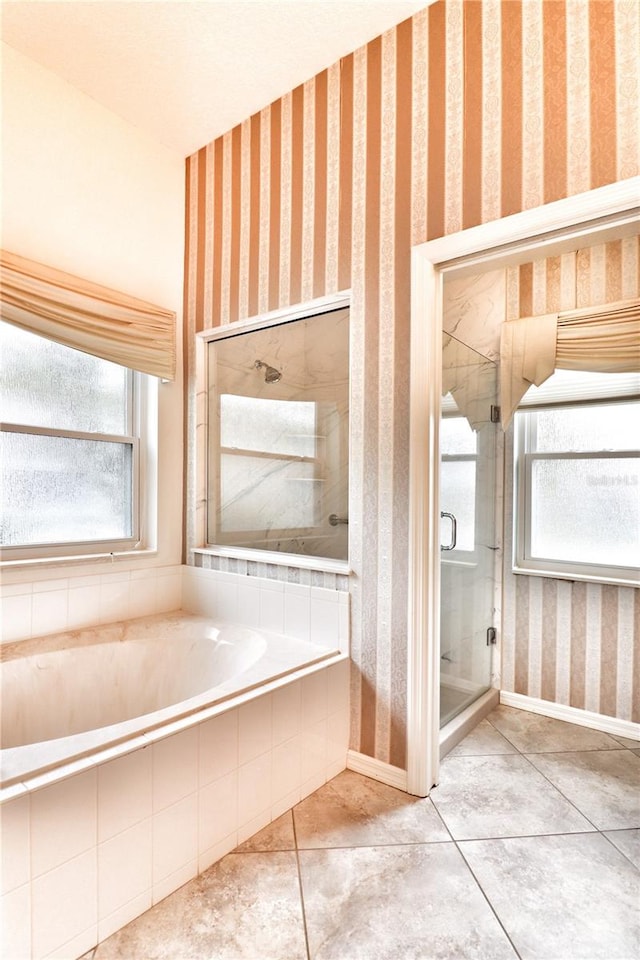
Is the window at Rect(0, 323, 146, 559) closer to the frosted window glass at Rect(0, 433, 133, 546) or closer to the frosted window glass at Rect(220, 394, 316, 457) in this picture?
the frosted window glass at Rect(0, 433, 133, 546)

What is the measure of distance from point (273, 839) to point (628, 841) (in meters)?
1.14

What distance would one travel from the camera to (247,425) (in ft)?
8.23

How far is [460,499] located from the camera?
236cm

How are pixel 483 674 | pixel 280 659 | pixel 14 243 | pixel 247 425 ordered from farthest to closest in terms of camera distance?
1. pixel 483 674
2. pixel 247 425
3. pixel 14 243
4. pixel 280 659

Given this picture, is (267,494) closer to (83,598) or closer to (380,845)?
(83,598)

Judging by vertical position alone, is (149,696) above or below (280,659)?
below

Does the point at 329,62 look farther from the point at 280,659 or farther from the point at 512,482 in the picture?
the point at 280,659

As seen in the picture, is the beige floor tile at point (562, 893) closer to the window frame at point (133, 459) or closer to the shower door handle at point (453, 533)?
the shower door handle at point (453, 533)

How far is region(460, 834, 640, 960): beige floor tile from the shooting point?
1229 mm

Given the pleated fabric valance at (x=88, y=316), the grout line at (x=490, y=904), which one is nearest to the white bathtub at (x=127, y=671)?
the grout line at (x=490, y=904)

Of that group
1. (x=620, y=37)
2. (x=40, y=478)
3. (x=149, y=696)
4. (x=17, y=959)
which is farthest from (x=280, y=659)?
(x=620, y=37)

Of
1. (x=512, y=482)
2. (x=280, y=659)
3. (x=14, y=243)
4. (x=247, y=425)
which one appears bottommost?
(x=280, y=659)

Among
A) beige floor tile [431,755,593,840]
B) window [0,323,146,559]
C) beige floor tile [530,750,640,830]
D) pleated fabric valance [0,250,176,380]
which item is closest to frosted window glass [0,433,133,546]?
window [0,323,146,559]

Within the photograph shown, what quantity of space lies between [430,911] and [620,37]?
2.49 m
